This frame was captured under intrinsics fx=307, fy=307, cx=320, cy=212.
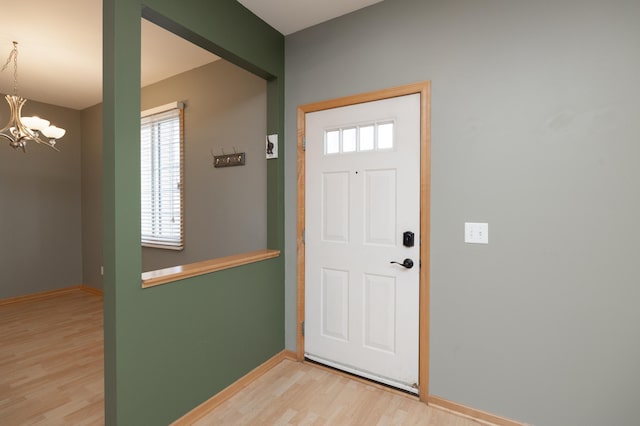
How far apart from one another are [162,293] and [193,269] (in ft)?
0.76

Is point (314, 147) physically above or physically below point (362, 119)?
below

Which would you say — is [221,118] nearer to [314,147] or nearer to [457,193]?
[314,147]

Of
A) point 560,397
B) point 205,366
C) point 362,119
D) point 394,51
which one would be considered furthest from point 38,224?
point 560,397

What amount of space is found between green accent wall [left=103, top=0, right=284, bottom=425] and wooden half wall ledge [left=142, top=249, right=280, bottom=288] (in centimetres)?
5

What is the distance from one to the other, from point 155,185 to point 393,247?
3.16m

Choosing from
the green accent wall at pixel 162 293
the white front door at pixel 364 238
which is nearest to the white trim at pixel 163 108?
the green accent wall at pixel 162 293

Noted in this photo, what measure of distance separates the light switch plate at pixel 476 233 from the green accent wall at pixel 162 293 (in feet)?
5.01

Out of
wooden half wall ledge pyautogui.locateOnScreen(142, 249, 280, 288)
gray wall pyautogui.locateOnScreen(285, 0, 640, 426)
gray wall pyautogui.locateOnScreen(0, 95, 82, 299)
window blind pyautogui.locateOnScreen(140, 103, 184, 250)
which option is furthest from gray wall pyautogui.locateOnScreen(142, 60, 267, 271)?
gray wall pyautogui.locateOnScreen(0, 95, 82, 299)

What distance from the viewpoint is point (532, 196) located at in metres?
1.77

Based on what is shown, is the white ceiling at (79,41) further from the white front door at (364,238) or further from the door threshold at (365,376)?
the door threshold at (365,376)

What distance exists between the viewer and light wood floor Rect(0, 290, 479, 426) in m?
1.93

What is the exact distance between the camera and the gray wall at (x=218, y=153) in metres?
2.92

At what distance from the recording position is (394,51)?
218cm

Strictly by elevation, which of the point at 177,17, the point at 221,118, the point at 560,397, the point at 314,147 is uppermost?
the point at 177,17
